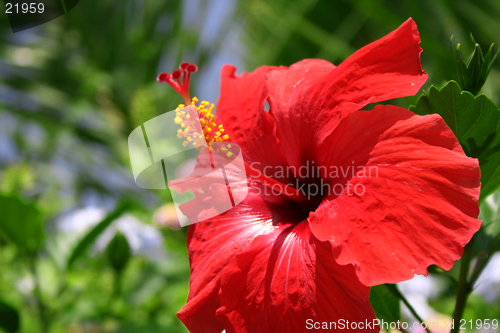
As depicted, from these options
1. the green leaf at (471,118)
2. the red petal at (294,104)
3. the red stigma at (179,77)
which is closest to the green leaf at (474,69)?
the green leaf at (471,118)

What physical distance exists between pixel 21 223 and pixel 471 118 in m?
0.90

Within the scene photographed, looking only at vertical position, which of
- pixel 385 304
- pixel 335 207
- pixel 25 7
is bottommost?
pixel 385 304

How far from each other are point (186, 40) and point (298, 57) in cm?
103

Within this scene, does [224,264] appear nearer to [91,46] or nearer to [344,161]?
[344,161]

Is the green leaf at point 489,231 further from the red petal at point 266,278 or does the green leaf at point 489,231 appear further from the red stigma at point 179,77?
the red stigma at point 179,77

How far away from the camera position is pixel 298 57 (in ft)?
9.62

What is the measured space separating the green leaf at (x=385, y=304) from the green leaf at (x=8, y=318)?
766 mm

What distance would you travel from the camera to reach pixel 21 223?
850 mm

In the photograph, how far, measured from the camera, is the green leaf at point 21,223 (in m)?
0.81

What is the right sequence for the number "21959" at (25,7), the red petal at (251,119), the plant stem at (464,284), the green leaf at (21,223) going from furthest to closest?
the number "21959" at (25,7)
the green leaf at (21,223)
the red petal at (251,119)
the plant stem at (464,284)

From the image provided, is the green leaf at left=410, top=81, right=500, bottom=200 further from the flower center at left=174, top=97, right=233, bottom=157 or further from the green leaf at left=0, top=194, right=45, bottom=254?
the green leaf at left=0, top=194, right=45, bottom=254

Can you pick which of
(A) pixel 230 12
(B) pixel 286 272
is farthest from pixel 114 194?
(B) pixel 286 272

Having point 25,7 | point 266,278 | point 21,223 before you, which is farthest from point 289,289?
point 25,7

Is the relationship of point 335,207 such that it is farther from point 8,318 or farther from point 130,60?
point 130,60
